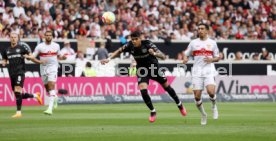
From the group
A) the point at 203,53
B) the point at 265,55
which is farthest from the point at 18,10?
the point at 203,53

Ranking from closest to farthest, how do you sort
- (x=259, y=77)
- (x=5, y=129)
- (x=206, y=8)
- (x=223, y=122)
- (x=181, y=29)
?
1. (x=5, y=129)
2. (x=223, y=122)
3. (x=259, y=77)
4. (x=181, y=29)
5. (x=206, y=8)

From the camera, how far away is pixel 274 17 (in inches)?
1567

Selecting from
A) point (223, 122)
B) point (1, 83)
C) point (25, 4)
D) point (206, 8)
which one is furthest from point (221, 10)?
point (223, 122)

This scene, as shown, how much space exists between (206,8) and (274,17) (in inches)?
154

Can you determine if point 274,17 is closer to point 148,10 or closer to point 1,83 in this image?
point 148,10

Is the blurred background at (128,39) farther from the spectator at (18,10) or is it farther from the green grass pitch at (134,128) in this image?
the green grass pitch at (134,128)

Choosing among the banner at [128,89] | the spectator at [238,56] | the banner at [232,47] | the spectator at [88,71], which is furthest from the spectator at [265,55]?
the spectator at [88,71]

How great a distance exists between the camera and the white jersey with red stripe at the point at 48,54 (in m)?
24.0

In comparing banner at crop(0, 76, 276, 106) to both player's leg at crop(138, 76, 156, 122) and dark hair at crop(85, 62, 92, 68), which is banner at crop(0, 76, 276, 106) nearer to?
dark hair at crop(85, 62, 92, 68)

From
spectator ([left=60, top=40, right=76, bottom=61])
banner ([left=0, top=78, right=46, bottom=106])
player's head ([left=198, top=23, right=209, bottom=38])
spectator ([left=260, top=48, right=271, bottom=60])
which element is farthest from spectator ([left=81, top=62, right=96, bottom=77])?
player's head ([left=198, top=23, right=209, bottom=38])

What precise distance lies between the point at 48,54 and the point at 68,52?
8.66 meters

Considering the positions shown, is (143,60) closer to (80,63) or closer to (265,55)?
(80,63)

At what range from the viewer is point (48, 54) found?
79.3 ft

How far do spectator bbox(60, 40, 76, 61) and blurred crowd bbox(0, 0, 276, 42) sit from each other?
2.53ft
